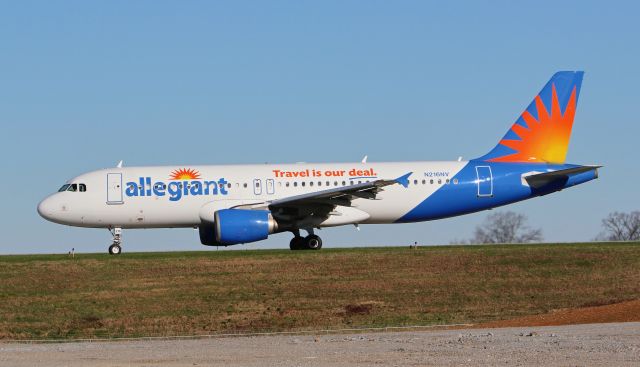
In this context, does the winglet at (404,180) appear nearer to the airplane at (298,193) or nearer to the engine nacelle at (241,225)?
the airplane at (298,193)

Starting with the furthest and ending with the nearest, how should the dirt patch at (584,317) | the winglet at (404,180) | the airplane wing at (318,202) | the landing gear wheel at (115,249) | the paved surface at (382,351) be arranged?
the winglet at (404,180), the landing gear wheel at (115,249), the airplane wing at (318,202), the dirt patch at (584,317), the paved surface at (382,351)

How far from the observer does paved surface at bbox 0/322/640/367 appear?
54.0ft

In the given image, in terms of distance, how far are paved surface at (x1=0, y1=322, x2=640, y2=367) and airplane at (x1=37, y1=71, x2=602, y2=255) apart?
1839cm

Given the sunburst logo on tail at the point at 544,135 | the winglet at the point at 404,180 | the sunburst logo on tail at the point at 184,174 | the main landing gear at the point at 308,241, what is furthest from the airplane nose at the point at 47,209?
the sunburst logo on tail at the point at 544,135

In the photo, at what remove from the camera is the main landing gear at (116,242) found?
40688mm

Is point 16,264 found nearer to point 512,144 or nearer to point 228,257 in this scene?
point 228,257

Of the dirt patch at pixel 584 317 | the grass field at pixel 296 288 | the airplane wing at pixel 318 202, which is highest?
the airplane wing at pixel 318 202

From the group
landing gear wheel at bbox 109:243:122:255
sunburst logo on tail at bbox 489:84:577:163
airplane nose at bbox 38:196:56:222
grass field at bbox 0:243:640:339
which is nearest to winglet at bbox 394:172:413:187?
grass field at bbox 0:243:640:339

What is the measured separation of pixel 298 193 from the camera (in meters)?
41.4

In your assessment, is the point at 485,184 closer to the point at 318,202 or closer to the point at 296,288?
the point at 318,202

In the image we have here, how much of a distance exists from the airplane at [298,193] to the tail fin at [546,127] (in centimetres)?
86

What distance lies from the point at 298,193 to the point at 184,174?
4155mm

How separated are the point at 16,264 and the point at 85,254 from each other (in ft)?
15.3

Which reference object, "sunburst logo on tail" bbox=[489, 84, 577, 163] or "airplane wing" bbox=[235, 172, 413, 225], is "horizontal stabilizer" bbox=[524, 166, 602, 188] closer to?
"sunburst logo on tail" bbox=[489, 84, 577, 163]
